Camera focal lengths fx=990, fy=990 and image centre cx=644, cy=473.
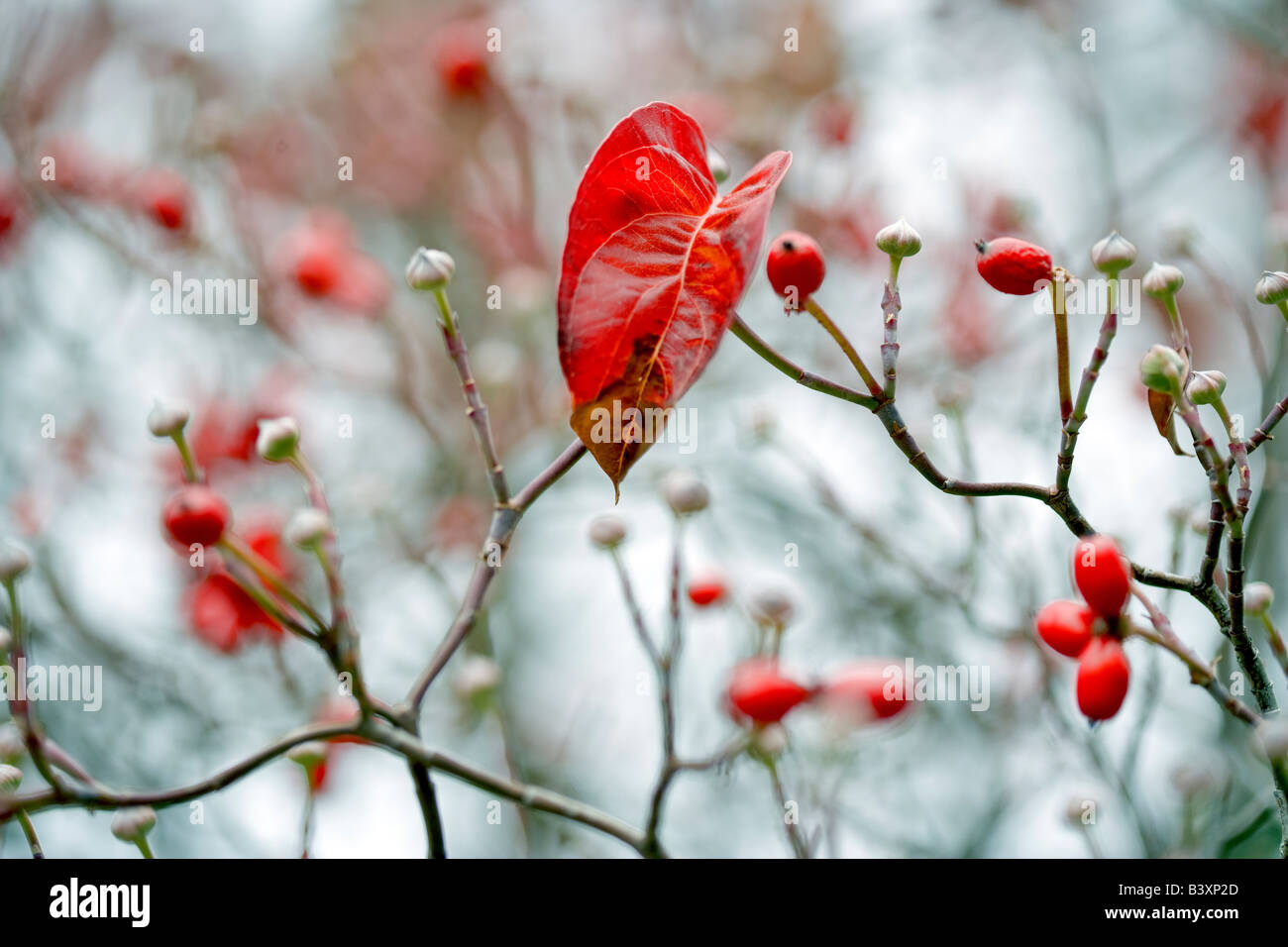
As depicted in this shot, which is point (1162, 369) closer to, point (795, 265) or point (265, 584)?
point (795, 265)

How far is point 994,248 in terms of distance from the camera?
2.34 ft

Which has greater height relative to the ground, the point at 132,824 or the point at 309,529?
the point at 309,529

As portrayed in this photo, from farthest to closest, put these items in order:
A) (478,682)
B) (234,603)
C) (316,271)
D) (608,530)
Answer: (316,271) → (234,603) → (478,682) → (608,530)

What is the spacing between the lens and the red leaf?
0.64 m

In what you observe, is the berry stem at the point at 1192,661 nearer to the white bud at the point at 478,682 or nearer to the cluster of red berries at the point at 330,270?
the white bud at the point at 478,682

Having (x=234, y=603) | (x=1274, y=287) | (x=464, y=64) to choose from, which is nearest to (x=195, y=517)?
(x=1274, y=287)

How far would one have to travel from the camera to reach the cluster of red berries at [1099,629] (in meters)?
0.62

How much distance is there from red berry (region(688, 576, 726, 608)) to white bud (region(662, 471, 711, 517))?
9cm

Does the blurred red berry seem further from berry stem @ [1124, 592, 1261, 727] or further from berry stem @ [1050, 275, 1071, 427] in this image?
berry stem @ [1124, 592, 1261, 727]

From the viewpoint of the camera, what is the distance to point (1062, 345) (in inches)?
26.6

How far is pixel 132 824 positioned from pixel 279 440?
13.5 inches

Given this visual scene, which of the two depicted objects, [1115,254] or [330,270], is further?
[330,270]

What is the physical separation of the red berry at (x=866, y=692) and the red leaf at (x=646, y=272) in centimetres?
24

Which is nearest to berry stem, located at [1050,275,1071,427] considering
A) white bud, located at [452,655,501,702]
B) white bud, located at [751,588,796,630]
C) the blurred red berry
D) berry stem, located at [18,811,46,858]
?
white bud, located at [751,588,796,630]
